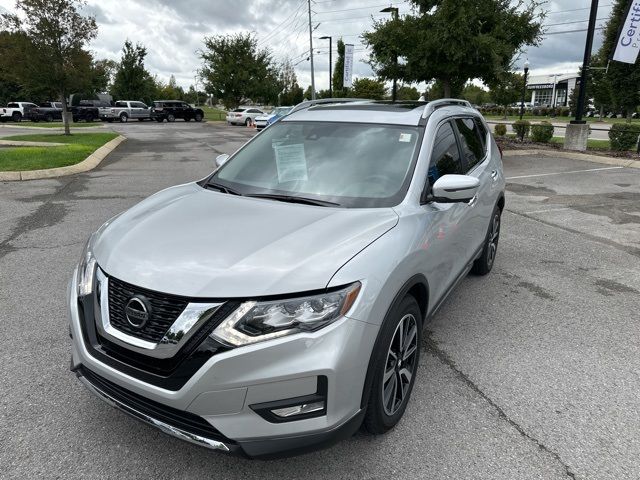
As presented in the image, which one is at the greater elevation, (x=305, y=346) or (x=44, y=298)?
(x=305, y=346)

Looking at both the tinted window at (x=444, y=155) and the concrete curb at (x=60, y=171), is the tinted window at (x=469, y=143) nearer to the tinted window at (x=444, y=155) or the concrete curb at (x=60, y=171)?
the tinted window at (x=444, y=155)

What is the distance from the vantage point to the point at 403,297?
2486 mm

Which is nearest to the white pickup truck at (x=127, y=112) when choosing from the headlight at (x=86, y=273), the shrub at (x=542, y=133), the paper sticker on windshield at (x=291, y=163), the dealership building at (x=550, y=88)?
the shrub at (x=542, y=133)

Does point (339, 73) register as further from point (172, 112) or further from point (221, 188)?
point (221, 188)

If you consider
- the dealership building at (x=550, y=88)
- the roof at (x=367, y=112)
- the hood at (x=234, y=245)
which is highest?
the dealership building at (x=550, y=88)

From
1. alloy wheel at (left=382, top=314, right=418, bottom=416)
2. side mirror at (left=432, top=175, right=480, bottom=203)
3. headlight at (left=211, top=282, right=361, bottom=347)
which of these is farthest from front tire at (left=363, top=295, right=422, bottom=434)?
side mirror at (left=432, top=175, right=480, bottom=203)

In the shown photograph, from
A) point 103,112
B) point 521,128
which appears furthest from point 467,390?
point 103,112

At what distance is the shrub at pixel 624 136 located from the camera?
52.3ft

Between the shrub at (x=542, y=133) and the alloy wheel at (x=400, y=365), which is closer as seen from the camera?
the alloy wheel at (x=400, y=365)

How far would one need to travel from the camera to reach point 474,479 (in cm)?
234

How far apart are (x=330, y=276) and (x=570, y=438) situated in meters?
1.74

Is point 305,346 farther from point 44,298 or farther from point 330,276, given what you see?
point 44,298

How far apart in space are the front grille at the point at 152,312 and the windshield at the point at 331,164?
1229 mm

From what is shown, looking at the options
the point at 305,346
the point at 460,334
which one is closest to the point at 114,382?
the point at 305,346
